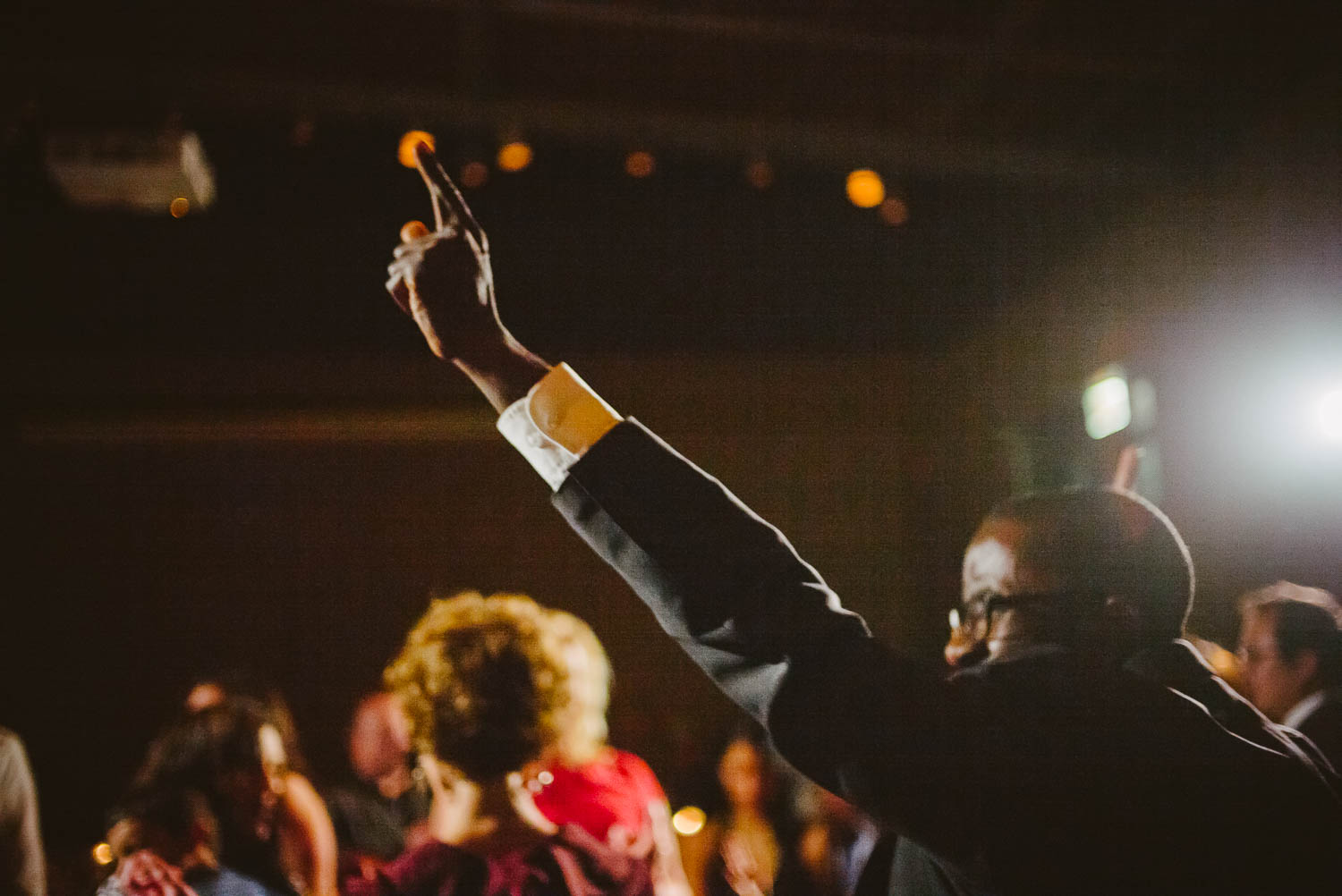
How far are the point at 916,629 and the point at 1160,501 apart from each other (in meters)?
2.14

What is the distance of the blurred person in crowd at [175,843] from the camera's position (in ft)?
5.27

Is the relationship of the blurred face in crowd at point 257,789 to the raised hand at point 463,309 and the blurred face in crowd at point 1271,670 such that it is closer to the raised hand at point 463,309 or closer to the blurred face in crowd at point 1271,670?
the raised hand at point 463,309

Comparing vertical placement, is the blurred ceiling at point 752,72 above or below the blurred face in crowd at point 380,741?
above

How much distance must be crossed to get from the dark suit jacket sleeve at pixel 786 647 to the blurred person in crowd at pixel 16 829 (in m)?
2.33

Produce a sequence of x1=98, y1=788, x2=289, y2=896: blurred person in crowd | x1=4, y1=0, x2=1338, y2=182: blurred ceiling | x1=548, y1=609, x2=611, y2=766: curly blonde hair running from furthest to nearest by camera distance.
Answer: x1=4, y1=0, x2=1338, y2=182: blurred ceiling
x1=548, y1=609, x2=611, y2=766: curly blonde hair
x1=98, y1=788, x2=289, y2=896: blurred person in crowd

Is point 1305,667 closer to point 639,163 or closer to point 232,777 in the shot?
point 232,777

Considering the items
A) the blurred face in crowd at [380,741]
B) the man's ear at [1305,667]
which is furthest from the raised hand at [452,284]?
the blurred face in crowd at [380,741]

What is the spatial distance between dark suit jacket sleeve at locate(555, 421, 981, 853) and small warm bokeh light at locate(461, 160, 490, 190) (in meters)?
5.07

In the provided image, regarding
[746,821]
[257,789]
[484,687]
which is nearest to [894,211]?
[746,821]

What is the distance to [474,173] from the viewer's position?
212 inches

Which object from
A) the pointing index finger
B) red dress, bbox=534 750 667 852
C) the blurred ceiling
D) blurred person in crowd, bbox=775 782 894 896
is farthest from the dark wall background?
the pointing index finger

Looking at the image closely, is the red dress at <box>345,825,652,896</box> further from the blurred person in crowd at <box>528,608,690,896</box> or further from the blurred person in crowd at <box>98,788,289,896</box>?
the blurred person in crowd at <box>98,788,289,896</box>

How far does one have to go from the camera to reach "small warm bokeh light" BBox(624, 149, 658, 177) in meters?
5.46

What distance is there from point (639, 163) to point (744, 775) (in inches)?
135
